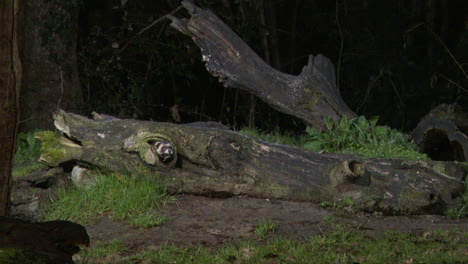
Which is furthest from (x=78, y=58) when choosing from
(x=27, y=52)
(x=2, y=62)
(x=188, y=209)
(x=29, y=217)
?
(x=2, y=62)

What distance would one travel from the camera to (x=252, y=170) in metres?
6.91

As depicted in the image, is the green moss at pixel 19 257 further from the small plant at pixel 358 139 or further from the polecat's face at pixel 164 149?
the small plant at pixel 358 139

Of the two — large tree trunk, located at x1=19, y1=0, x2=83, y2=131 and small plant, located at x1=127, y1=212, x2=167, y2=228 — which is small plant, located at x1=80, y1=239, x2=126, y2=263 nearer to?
small plant, located at x1=127, y1=212, x2=167, y2=228

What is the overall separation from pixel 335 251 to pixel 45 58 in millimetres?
6148

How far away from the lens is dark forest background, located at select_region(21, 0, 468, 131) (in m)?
11.3

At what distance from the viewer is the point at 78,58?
1098 centimetres

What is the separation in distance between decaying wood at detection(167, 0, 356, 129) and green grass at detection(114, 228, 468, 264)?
10.6ft

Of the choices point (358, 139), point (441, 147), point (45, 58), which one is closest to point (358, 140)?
point (358, 139)

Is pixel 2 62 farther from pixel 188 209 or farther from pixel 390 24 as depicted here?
pixel 390 24

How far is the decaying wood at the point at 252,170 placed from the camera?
681 cm

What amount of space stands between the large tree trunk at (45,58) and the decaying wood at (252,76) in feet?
6.72

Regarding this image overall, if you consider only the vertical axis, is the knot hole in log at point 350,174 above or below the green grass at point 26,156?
above

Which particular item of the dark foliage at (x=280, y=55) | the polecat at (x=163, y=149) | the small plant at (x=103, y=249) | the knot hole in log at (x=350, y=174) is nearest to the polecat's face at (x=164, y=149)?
the polecat at (x=163, y=149)

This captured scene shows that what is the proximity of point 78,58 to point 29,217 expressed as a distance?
4.47 metres
